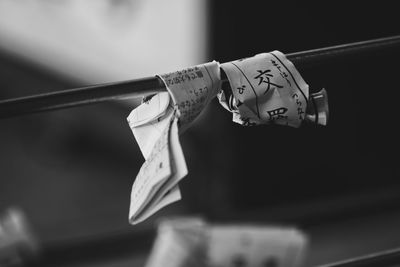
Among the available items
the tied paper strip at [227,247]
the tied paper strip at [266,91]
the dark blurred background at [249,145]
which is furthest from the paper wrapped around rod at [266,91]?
the dark blurred background at [249,145]

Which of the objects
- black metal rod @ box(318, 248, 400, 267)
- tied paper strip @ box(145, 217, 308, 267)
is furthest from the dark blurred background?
black metal rod @ box(318, 248, 400, 267)

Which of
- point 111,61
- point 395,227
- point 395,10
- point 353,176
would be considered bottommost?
point 395,227

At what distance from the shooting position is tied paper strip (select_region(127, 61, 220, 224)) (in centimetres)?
72

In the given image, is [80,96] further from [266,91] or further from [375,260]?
[375,260]

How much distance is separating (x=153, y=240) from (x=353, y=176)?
923 mm

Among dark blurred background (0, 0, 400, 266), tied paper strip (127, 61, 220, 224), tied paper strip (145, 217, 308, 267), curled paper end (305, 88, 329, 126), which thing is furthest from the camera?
dark blurred background (0, 0, 400, 266)

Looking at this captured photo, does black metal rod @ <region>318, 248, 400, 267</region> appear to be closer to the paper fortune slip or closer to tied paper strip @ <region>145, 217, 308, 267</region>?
the paper fortune slip

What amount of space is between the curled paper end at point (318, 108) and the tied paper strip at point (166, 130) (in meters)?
0.12

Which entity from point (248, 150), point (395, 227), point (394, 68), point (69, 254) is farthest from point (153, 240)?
point (394, 68)

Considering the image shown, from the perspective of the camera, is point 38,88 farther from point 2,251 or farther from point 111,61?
point 2,251

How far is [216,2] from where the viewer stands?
2.68 metres

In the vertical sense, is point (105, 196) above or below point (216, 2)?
below

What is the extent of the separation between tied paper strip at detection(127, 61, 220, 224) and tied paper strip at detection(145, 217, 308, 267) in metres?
1.19

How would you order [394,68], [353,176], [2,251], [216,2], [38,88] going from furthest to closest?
1. [38,88]
2. [353,176]
3. [394,68]
4. [216,2]
5. [2,251]
